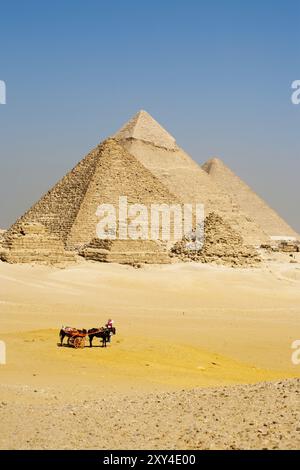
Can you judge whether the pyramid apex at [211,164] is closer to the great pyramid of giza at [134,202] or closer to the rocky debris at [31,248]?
the great pyramid of giza at [134,202]

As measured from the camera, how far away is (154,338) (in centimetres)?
1291

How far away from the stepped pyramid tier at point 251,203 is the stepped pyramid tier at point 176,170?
416 inches

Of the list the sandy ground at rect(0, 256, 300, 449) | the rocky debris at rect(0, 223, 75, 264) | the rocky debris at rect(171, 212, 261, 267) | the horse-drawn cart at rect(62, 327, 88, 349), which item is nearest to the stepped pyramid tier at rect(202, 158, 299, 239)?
the rocky debris at rect(171, 212, 261, 267)

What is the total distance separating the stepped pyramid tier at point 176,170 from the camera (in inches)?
2234

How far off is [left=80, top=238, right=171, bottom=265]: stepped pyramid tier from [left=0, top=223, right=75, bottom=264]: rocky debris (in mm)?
1753

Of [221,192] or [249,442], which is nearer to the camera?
[249,442]

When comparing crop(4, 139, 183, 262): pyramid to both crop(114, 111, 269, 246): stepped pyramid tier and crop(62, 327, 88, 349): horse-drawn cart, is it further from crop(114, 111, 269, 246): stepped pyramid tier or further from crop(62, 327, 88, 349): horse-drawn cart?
crop(62, 327, 88, 349): horse-drawn cart

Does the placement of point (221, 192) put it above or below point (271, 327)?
above

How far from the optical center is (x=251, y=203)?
2815 inches

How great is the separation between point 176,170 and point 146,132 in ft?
14.4

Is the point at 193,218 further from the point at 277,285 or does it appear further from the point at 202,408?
the point at 202,408

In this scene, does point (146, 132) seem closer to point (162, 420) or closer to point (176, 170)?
point (176, 170)
